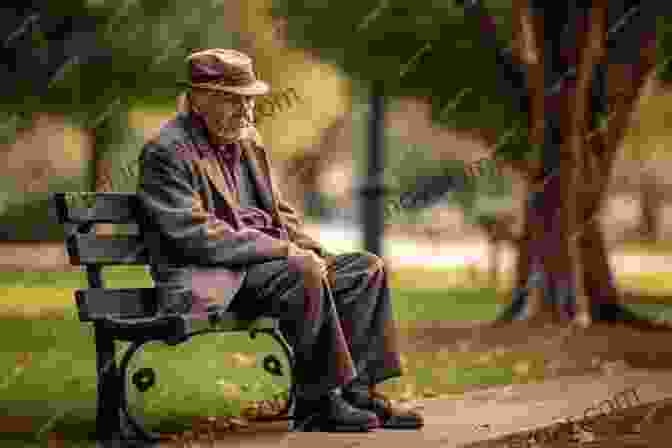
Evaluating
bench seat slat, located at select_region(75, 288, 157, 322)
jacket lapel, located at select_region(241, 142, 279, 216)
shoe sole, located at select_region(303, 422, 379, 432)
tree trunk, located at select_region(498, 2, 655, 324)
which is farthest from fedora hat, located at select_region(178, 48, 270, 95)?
tree trunk, located at select_region(498, 2, 655, 324)

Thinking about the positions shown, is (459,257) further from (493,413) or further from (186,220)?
(186,220)

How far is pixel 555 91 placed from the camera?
1335cm

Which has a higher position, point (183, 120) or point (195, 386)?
point (183, 120)

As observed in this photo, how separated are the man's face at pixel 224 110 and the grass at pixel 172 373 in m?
1.09

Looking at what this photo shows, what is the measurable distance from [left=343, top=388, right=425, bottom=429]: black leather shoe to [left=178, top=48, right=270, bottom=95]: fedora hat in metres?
1.53

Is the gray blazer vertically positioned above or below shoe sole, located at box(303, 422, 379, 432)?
above

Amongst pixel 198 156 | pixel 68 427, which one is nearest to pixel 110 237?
pixel 198 156

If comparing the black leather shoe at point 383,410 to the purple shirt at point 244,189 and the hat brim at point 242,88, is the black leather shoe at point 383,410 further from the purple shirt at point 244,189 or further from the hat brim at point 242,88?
the hat brim at point 242,88

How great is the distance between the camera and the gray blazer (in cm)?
643

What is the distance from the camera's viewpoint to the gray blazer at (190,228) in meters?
6.43

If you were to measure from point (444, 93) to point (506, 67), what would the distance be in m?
2.10

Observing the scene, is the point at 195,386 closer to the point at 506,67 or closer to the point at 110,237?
the point at 110,237

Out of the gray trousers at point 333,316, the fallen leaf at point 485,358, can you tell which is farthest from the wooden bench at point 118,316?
the fallen leaf at point 485,358

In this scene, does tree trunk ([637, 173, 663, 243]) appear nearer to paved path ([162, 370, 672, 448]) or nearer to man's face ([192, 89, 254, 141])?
paved path ([162, 370, 672, 448])
